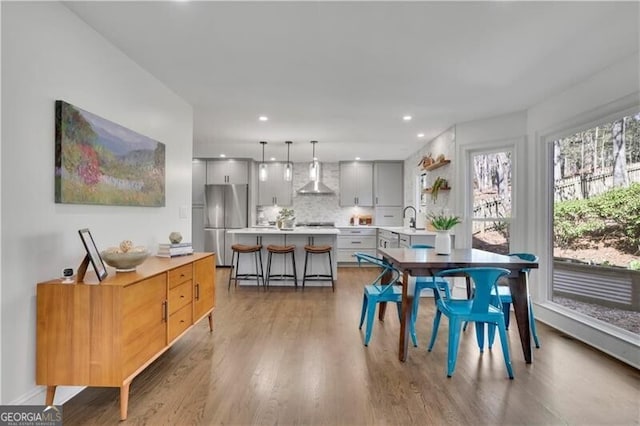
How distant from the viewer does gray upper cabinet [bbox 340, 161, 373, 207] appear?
796 cm

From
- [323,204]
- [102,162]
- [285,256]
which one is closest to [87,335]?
[102,162]

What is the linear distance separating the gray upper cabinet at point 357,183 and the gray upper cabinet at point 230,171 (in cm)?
224

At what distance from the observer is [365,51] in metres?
2.67

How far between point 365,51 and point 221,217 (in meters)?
5.32

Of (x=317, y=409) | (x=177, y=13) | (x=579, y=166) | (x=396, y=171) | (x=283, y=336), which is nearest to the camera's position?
(x=317, y=409)

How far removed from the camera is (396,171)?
7910 millimetres

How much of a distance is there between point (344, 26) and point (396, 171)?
5.83 meters

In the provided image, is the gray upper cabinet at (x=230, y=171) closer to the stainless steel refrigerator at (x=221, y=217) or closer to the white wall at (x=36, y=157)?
the stainless steel refrigerator at (x=221, y=217)

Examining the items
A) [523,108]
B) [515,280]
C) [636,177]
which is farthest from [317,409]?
[523,108]

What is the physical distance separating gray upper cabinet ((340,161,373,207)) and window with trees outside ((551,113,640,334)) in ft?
14.5

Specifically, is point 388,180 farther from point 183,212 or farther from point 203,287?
point 203,287

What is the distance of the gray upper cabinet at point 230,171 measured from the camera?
7523 millimetres

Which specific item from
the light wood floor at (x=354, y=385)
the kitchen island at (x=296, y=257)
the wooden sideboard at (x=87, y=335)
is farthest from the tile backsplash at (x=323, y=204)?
the wooden sideboard at (x=87, y=335)

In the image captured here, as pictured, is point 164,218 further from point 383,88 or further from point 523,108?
point 523,108
